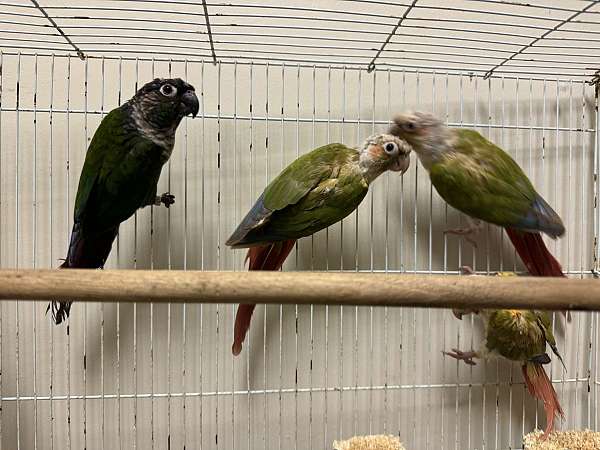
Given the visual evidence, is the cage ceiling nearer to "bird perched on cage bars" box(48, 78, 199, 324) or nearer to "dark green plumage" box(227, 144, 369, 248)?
"bird perched on cage bars" box(48, 78, 199, 324)

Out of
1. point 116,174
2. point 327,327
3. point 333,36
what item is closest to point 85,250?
point 116,174

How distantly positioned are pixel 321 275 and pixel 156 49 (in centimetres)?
77

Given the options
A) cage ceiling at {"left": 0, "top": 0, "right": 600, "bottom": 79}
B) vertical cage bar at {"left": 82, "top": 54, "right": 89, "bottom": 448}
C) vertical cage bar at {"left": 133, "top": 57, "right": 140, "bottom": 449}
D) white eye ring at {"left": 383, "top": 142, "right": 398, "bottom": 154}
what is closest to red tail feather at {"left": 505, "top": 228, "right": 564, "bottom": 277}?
white eye ring at {"left": 383, "top": 142, "right": 398, "bottom": 154}

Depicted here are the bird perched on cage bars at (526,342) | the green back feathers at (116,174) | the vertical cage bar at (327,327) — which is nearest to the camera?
the green back feathers at (116,174)

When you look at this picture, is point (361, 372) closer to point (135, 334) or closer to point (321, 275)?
point (135, 334)

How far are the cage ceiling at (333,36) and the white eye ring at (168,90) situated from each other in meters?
0.15

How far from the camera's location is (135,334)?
1.05m

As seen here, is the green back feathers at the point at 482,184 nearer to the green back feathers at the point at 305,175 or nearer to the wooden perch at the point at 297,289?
the green back feathers at the point at 305,175

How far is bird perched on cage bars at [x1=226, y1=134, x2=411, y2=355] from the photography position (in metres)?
0.87

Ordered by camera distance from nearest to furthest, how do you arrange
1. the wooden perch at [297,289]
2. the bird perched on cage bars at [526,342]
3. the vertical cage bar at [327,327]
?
1. the wooden perch at [297,289]
2. the bird perched on cage bars at [526,342]
3. the vertical cage bar at [327,327]

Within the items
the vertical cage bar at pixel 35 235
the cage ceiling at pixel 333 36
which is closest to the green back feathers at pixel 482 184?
the cage ceiling at pixel 333 36

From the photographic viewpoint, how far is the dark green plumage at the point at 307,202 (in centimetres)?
87

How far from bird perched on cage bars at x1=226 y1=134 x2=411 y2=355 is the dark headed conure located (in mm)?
47

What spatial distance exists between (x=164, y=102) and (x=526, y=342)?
84cm
